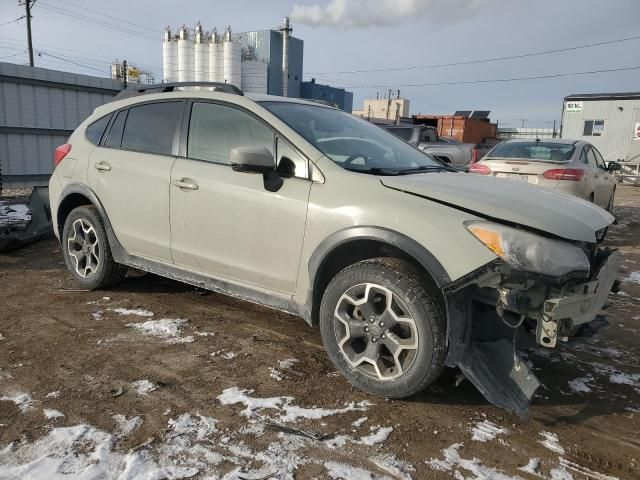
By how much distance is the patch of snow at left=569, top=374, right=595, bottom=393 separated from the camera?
3268mm

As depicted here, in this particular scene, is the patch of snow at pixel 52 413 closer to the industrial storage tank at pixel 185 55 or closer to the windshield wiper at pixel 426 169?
the windshield wiper at pixel 426 169

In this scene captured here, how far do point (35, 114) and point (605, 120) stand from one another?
26.4m

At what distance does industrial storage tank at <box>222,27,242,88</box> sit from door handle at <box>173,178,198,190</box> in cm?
4862

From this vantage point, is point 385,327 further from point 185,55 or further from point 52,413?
point 185,55

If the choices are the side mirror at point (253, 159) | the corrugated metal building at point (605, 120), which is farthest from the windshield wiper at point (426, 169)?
the corrugated metal building at point (605, 120)

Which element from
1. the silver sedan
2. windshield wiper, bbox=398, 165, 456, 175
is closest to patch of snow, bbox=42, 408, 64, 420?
windshield wiper, bbox=398, 165, 456, 175

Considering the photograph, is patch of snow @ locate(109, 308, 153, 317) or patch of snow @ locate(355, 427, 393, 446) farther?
patch of snow @ locate(109, 308, 153, 317)

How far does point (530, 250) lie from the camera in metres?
2.61

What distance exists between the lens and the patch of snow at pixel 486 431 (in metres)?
2.71

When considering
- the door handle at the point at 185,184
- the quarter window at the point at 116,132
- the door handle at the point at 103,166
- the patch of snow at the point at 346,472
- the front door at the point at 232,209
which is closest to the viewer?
the patch of snow at the point at 346,472

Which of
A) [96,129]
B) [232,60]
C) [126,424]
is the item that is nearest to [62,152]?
[96,129]

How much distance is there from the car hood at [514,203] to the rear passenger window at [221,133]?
100cm

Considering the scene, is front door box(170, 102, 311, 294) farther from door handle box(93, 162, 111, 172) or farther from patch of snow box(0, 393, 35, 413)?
patch of snow box(0, 393, 35, 413)

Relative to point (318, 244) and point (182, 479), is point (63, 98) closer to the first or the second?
point (318, 244)
